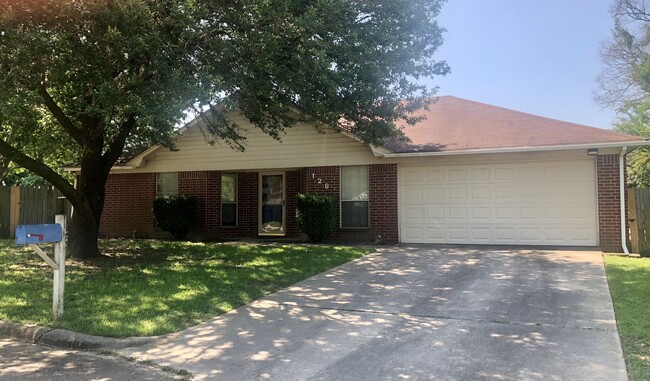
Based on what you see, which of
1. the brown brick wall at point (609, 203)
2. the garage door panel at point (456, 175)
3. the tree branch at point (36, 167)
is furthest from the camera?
the garage door panel at point (456, 175)

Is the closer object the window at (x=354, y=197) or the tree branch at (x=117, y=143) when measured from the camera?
the tree branch at (x=117, y=143)

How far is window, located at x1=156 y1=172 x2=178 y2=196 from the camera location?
55.6 feet

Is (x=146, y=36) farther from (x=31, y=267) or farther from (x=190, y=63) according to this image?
(x=31, y=267)

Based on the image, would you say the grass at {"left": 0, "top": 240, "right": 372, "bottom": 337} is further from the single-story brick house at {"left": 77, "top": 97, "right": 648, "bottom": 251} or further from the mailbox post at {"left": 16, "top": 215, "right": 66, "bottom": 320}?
the single-story brick house at {"left": 77, "top": 97, "right": 648, "bottom": 251}

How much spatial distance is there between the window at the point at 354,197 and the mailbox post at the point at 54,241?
351 inches

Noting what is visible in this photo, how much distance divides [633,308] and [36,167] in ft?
36.4

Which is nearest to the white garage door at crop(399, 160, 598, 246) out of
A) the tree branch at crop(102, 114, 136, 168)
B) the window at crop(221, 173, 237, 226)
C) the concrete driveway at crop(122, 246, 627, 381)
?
the concrete driveway at crop(122, 246, 627, 381)

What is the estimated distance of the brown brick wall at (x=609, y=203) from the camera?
38.4 ft

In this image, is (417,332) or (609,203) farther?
(609,203)

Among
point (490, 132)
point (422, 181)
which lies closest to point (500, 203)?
point (490, 132)

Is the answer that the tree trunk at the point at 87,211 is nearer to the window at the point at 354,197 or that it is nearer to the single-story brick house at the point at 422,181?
the single-story brick house at the point at 422,181

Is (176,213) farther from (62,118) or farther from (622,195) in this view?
(622,195)

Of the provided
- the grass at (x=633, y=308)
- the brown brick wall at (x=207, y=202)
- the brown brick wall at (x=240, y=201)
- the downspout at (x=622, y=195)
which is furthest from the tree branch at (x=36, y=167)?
the downspout at (x=622, y=195)

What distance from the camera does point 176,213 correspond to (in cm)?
1572
